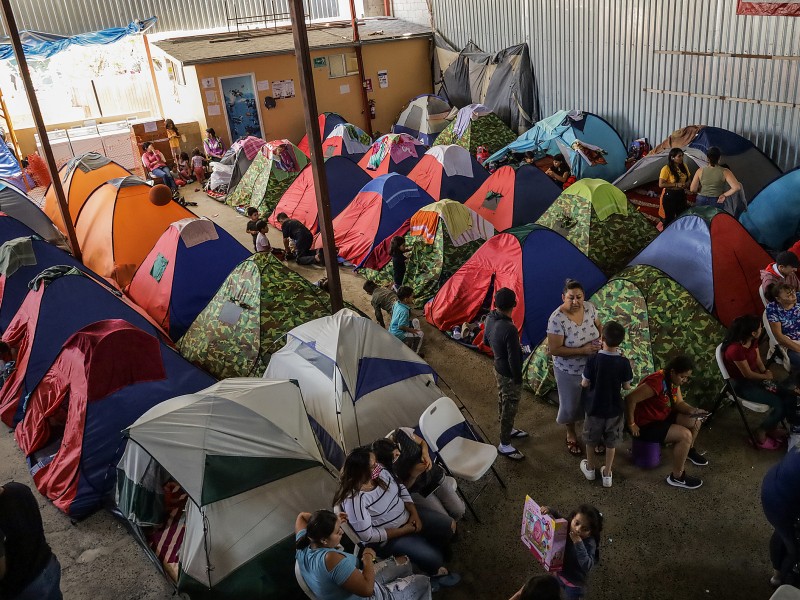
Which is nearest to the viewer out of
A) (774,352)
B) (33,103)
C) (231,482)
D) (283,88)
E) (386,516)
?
(386,516)

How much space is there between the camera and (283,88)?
49.0 feet

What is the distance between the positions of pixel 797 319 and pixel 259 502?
4.38 meters

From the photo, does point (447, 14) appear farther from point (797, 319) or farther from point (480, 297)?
point (797, 319)

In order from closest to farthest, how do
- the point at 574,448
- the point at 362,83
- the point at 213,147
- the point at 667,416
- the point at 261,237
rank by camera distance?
the point at 667,416 → the point at 574,448 → the point at 261,237 → the point at 213,147 → the point at 362,83

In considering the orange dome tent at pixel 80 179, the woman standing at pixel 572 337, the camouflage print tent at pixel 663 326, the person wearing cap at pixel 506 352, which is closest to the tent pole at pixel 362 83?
the orange dome tent at pixel 80 179

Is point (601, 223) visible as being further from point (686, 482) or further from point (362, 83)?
point (362, 83)

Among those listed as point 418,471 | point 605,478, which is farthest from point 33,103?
point 605,478

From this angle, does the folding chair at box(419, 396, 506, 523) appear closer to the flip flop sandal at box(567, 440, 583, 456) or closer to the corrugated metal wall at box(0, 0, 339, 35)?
the flip flop sandal at box(567, 440, 583, 456)

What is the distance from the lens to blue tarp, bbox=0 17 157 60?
1466 centimetres

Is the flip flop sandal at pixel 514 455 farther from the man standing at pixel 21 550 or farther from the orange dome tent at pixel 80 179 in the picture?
the orange dome tent at pixel 80 179

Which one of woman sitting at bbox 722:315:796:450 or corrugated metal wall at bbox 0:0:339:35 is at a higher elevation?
corrugated metal wall at bbox 0:0:339:35

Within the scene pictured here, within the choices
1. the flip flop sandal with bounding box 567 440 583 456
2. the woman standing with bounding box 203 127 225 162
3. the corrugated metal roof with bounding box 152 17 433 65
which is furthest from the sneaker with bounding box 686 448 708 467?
the corrugated metal roof with bounding box 152 17 433 65

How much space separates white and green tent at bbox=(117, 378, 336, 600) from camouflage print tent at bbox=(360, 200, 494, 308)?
356 cm

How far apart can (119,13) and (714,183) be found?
560 inches
